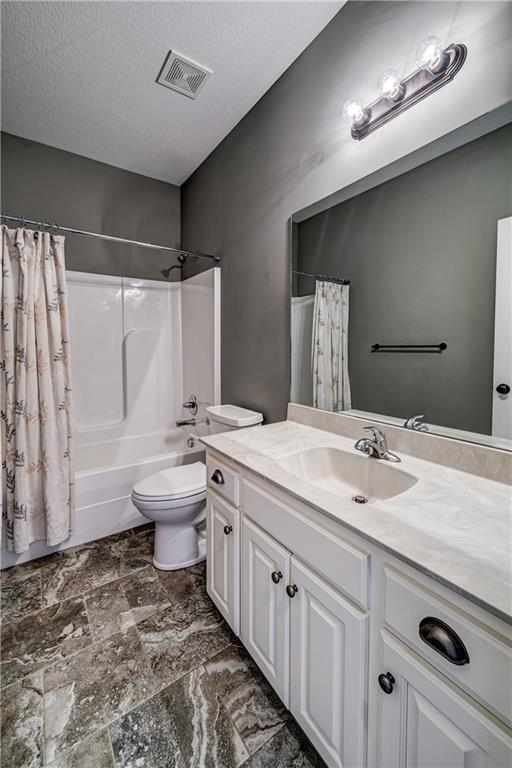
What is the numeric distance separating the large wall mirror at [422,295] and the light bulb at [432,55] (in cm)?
25

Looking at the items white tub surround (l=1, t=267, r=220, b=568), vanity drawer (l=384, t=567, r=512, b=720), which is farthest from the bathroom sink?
white tub surround (l=1, t=267, r=220, b=568)

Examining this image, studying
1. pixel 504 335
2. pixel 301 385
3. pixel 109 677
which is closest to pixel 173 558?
pixel 109 677

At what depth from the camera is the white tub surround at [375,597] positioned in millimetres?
535

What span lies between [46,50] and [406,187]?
1.84m

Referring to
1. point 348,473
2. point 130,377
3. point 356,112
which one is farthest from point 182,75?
point 348,473

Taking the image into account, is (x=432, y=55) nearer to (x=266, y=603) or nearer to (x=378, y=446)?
(x=378, y=446)

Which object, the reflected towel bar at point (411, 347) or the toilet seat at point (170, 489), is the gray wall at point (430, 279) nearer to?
the reflected towel bar at point (411, 347)

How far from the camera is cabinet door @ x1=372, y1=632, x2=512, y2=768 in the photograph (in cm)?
52

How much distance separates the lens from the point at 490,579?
535mm

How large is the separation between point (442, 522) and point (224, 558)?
0.90 metres

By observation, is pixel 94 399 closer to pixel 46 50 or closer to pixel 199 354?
pixel 199 354

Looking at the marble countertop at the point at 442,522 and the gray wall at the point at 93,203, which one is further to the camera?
Answer: the gray wall at the point at 93,203

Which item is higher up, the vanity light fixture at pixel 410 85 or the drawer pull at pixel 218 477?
the vanity light fixture at pixel 410 85

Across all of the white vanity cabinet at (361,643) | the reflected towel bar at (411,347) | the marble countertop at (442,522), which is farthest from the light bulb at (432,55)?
the white vanity cabinet at (361,643)
